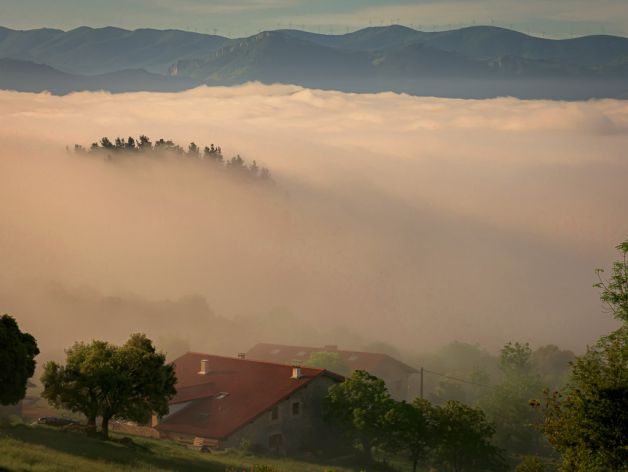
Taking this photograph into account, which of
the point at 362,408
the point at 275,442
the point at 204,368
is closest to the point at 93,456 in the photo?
the point at 362,408

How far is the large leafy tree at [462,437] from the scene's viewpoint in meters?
66.7

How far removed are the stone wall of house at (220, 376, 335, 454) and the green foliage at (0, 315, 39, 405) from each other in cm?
2027

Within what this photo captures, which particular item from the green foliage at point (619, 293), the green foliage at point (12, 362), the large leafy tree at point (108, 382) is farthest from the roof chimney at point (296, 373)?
the green foliage at point (619, 293)

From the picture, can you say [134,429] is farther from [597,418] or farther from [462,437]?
[597,418]

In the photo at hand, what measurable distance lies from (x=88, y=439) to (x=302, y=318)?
133 metres

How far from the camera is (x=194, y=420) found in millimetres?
76125

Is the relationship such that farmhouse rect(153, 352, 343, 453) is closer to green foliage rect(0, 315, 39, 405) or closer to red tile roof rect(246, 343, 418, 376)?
green foliage rect(0, 315, 39, 405)

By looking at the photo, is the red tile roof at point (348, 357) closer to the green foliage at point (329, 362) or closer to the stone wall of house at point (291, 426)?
the green foliage at point (329, 362)

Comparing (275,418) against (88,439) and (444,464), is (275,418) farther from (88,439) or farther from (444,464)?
(88,439)

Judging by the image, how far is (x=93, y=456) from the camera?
2039 inches

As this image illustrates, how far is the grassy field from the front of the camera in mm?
45844

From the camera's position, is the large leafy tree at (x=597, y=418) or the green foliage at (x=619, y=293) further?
the green foliage at (x=619, y=293)

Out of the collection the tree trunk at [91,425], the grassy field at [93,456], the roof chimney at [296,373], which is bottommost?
the grassy field at [93,456]

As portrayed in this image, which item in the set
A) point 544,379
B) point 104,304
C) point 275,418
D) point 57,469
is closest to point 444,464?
point 275,418
